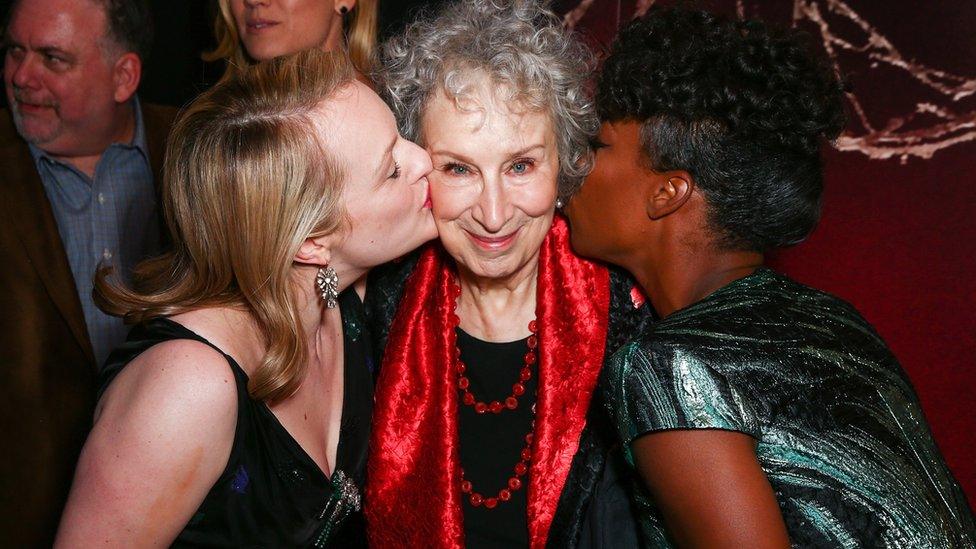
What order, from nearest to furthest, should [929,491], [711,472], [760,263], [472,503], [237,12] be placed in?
[711,472]
[929,491]
[760,263]
[472,503]
[237,12]

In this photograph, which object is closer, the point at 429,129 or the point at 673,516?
the point at 673,516

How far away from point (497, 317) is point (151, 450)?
3.28ft

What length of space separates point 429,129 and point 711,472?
1.02m

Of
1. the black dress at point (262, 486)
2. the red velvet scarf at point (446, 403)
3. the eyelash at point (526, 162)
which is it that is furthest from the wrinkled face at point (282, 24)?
the black dress at point (262, 486)

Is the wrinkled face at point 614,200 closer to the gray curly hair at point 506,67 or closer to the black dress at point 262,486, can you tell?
the gray curly hair at point 506,67

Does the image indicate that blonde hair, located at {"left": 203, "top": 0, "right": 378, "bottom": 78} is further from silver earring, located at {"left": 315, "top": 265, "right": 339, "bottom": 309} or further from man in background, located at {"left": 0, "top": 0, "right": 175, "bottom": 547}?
silver earring, located at {"left": 315, "top": 265, "right": 339, "bottom": 309}

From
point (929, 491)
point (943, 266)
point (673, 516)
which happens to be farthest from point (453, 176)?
point (943, 266)

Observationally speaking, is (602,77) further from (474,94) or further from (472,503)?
(472,503)

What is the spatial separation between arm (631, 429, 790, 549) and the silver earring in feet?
2.56

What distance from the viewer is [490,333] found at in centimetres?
231

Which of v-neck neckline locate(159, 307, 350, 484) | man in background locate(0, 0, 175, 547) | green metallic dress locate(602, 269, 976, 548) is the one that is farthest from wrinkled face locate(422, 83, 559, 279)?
man in background locate(0, 0, 175, 547)

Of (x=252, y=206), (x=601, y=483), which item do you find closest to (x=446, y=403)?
(x=601, y=483)

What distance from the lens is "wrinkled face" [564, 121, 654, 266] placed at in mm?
1980

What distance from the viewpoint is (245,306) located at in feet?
5.95
